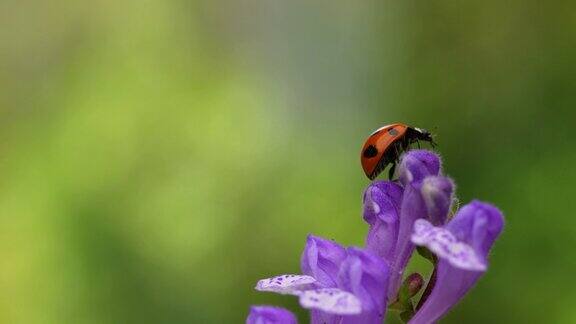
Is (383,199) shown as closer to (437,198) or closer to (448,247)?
(437,198)

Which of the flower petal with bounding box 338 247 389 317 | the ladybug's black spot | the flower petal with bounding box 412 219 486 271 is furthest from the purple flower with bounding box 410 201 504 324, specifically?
the ladybug's black spot

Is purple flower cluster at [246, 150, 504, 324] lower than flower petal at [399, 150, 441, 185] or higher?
lower

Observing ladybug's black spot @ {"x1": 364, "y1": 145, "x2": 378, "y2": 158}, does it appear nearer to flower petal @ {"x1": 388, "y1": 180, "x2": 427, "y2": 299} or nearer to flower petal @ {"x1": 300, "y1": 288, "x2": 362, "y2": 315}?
flower petal @ {"x1": 388, "y1": 180, "x2": 427, "y2": 299}

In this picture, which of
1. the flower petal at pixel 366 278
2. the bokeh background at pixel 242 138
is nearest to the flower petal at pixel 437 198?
the flower petal at pixel 366 278

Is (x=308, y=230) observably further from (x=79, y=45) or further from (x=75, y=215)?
(x=79, y=45)

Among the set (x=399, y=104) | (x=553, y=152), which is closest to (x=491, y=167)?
(x=553, y=152)
